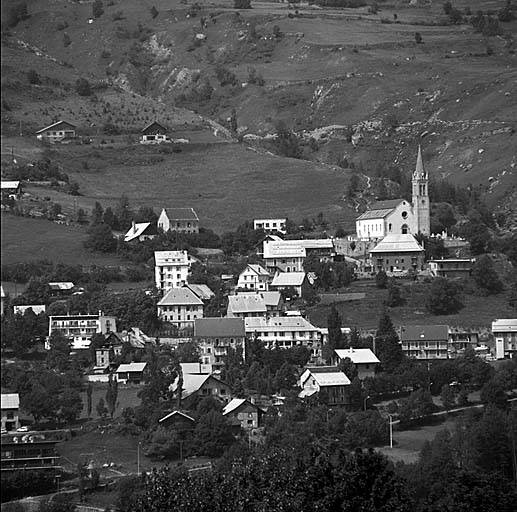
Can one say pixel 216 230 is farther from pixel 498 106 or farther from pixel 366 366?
pixel 366 366

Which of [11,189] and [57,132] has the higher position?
[57,132]

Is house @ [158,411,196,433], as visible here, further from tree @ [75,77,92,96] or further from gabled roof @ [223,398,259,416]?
tree @ [75,77,92,96]

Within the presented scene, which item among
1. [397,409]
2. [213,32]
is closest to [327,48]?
[213,32]

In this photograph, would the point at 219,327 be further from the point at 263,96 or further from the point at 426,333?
the point at 263,96

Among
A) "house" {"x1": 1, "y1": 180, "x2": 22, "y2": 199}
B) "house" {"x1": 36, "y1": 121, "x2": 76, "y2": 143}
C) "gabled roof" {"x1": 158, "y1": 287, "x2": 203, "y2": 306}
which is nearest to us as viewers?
"gabled roof" {"x1": 158, "y1": 287, "x2": 203, "y2": 306}

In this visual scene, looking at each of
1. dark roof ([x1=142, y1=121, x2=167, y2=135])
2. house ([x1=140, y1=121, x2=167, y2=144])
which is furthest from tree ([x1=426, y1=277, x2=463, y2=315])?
dark roof ([x1=142, y1=121, x2=167, y2=135])

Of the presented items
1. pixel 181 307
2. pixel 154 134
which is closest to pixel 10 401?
pixel 181 307

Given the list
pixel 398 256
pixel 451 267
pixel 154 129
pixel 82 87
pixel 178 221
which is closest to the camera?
pixel 451 267
